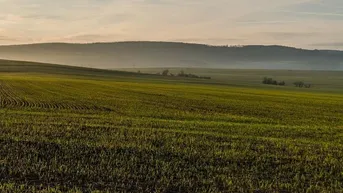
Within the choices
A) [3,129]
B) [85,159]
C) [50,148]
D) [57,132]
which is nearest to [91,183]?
[85,159]

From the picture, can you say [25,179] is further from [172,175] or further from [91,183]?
[172,175]

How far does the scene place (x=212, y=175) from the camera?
1218cm

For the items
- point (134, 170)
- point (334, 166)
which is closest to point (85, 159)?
point (134, 170)

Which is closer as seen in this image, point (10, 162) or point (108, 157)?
point (10, 162)

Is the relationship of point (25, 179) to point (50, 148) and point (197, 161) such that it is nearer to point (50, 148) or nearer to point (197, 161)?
point (50, 148)

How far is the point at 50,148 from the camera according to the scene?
14.9 meters

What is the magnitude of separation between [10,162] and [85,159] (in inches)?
91.5

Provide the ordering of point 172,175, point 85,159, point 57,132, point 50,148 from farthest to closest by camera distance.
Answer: point 57,132 < point 50,148 < point 85,159 < point 172,175

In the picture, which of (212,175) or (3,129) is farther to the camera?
(3,129)

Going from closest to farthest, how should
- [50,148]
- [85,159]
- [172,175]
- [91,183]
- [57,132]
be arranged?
1. [91,183]
2. [172,175]
3. [85,159]
4. [50,148]
5. [57,132]

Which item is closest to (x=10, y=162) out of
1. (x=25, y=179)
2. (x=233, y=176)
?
(x=25, y=179)

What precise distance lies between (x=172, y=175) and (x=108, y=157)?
2937 mm

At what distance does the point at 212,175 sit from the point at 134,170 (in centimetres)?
238

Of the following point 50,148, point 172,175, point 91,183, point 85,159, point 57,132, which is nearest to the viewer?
point 91,183
